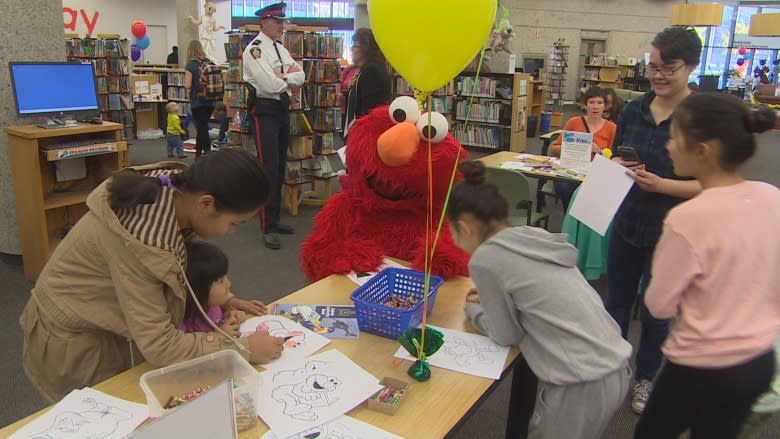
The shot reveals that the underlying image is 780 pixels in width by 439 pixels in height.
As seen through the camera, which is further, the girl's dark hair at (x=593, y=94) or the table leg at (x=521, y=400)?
the girl's dark hair at (x=593, y=94)

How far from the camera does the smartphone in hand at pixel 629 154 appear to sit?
85.4 inches

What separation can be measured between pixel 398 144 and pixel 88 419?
1.16 meters

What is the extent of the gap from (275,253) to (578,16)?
45.0 ft

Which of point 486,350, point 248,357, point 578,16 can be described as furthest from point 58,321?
point 578,16

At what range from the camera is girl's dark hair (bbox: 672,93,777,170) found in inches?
54.5

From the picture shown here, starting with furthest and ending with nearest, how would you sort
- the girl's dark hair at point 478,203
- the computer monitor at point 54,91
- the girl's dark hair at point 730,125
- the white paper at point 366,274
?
the computer monitor at point 54,91
the white paper at point 366,274
the girl's dark hair at point 478,203
the girl's dark hair at point 730,125

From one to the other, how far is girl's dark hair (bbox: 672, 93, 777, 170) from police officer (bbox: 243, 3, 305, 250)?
10.1 feet

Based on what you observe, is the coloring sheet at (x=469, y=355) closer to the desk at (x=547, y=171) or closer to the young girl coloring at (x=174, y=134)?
the desk at (x=547, y=171)

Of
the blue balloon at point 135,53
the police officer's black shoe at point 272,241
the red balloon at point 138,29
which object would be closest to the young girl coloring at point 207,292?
the police officer's black shoe at point 272,241

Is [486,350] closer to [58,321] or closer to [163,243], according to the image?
[163,243]

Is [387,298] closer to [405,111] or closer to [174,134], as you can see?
[405,111]

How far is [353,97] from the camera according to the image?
13.8 feet

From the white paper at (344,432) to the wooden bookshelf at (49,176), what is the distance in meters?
2.94

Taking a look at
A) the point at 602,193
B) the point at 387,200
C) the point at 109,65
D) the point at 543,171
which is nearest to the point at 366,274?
the point at 387,200
